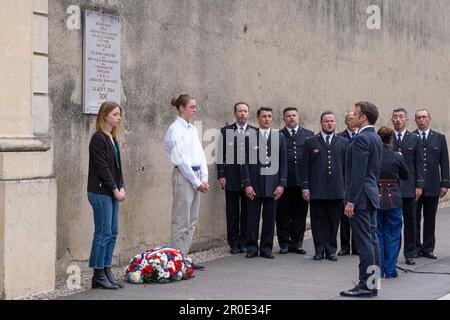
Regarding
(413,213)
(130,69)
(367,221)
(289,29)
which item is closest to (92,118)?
(130,69)

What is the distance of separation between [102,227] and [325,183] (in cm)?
349

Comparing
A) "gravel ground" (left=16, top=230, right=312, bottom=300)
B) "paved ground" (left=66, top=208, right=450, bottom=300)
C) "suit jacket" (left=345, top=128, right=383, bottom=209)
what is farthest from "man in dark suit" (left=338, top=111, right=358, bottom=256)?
"suit jacket" (left=345, top=128, right=383, bottom=209)

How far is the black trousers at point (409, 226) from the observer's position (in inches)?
407

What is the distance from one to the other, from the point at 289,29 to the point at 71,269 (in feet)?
19.1

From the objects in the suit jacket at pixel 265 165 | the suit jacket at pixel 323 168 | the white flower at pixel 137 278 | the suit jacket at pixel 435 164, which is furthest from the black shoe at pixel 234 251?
the white flower at pixel 137 278

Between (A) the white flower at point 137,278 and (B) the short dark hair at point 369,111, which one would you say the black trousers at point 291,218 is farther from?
(B) the short dark hair at point 369,111

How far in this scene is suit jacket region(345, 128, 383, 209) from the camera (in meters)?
8.04

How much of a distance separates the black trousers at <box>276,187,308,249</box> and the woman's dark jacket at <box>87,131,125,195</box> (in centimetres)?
355

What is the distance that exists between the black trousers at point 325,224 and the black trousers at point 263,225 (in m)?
0.51

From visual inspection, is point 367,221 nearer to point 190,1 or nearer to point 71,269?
point 71,269

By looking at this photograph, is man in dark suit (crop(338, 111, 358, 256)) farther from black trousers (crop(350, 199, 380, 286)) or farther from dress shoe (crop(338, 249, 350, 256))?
black trousers (crop(350, 199, 380, 286))

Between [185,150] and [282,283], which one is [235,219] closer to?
[185,150]

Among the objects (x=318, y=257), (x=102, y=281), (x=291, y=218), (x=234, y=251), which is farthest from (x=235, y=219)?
(x=102, y=281)

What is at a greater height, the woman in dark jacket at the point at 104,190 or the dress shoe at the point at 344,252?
the woman in dark jacket at the point at 104,190
